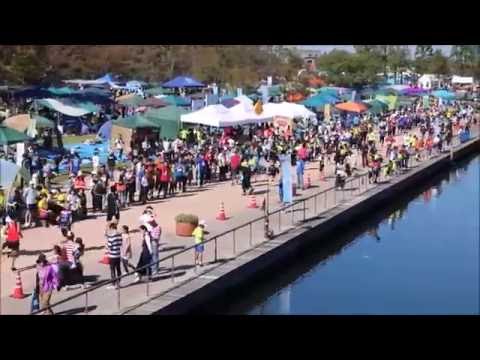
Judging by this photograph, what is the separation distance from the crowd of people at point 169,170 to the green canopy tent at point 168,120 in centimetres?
29

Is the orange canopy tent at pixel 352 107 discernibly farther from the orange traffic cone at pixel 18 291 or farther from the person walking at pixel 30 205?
the orange traffic cone at pixel 18 291

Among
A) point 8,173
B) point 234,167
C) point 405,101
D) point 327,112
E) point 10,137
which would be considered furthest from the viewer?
point 405,101

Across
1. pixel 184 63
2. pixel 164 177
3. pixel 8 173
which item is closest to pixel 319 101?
pixel 184 63

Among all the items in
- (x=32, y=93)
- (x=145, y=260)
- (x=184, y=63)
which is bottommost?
(x=145, y=260)

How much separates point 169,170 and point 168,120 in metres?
5.49

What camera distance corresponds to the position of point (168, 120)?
2138 cm

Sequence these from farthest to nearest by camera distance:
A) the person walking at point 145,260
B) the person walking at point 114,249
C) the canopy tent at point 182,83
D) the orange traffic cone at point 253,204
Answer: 1. the canopy tent at point 182,83
2. the orange traffic cone at point 253,204
3. the person walking at point 145,260
4. the person walking at point 114,249

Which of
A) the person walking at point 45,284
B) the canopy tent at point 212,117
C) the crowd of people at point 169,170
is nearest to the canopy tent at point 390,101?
the crowd of people at point 169,170

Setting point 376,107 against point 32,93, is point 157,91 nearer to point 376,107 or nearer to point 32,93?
point 32,93

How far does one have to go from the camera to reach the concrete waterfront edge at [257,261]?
9289 millimetres
